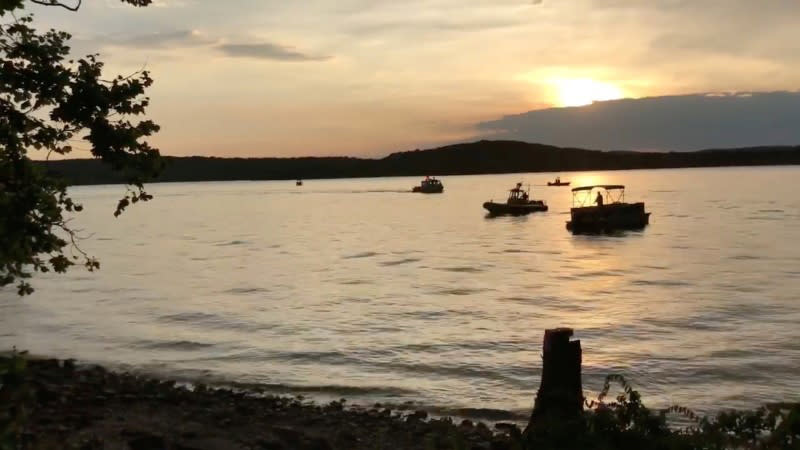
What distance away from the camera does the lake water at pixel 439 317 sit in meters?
19.7

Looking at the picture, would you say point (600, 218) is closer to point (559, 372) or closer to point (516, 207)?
point (516, 207)

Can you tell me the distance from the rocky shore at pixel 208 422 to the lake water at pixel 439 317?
2422 mm

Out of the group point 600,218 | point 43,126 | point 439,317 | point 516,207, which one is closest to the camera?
point 43,126

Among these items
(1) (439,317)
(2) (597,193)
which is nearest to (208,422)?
(1) (439,317)

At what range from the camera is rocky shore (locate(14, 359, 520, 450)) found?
36.6ft

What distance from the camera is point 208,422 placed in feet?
43.4

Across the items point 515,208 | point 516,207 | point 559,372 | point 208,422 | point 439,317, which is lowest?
point 439,317

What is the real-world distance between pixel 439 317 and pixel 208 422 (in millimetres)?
17629

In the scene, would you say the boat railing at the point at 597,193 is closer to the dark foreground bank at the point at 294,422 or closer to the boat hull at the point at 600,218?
the boat hull at the point at 600,218

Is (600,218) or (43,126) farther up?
(43,126)

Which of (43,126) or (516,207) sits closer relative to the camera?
(43,126)

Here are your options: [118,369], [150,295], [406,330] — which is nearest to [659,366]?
[406,330]

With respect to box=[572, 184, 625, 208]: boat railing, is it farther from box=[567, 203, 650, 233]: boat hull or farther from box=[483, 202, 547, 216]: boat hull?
box=[483, 202, 547, 216]: boat hull

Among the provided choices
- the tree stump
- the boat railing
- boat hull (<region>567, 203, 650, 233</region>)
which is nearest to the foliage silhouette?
the tree stump
